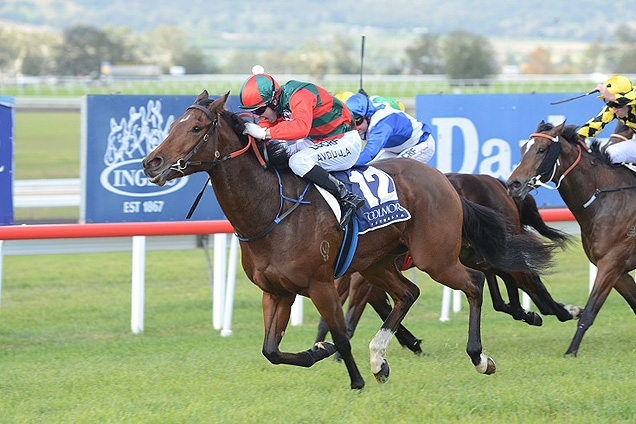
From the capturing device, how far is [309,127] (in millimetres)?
4867

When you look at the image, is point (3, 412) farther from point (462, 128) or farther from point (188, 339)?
point (462, 128)

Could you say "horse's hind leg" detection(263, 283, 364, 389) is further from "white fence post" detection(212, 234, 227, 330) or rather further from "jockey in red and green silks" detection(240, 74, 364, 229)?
"white fence post" detection(212, 234, 227, 330)

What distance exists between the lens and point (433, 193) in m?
5.54

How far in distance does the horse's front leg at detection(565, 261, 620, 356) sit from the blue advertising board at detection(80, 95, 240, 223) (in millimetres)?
3474

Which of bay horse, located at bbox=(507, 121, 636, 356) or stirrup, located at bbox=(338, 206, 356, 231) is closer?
stirrup, located at bbox=(338, 206, 356, 231)

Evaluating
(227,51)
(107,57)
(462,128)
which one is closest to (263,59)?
(107,57)

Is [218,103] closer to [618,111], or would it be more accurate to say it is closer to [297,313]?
[618,111]

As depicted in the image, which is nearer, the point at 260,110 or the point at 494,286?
the point at 260,110

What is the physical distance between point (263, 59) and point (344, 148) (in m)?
111

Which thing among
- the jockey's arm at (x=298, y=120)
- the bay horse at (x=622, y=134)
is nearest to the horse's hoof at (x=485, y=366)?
the jockey's arm at (x=298, y=120)

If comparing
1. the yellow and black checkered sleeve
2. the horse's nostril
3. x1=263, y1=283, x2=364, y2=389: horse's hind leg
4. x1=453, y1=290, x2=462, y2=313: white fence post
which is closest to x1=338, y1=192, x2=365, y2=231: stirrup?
x1=263, y1=283, x2=364, y2=389: horse's hind leg

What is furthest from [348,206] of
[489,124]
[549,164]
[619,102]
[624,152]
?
[489,124]

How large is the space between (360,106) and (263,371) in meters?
2.02

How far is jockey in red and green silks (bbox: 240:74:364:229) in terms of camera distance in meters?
4.85
